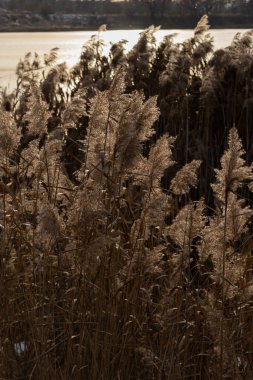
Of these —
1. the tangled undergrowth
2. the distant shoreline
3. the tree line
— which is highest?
the tangled undergrowth

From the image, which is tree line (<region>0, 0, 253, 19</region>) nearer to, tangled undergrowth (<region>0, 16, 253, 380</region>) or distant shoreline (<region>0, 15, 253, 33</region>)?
distant shoreline (<region>0, 15, 253, 33</region>)

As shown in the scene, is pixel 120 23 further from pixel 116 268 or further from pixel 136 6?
pixel 116 268

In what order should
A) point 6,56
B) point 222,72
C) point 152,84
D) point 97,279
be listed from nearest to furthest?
1. point 97,279
2. point 222,72
3. point 152,84
4. point 6,56

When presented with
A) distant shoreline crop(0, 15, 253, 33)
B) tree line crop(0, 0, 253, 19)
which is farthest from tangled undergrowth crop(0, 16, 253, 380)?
distant shoreline crop(0, 15, 253, 33)

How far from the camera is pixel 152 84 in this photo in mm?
6242

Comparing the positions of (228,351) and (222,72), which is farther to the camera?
(222,72)

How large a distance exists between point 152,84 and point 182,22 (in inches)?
1055

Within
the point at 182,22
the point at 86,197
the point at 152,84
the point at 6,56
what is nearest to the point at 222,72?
the point at 152,84

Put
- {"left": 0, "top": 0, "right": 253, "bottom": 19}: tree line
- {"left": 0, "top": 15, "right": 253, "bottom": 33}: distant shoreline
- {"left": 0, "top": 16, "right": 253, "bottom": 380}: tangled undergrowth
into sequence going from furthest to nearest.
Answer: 1. {"left": 0, "top": 15, "right": 253, "bottom": 33}: distant shoreline
2. {"left": 0, "top": 0, "right": 253, "bottom": 19}: tree line
3. {"left": 0, "top": 16, "right": 253, "bottom": 380}: tangled undergrowth

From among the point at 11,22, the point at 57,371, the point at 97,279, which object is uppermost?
the point at 97,279

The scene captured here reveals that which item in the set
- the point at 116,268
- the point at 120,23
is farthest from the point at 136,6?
the point at 116,268

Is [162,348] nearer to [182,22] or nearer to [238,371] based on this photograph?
[238,371]

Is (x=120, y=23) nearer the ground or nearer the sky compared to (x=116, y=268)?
nearer the ground

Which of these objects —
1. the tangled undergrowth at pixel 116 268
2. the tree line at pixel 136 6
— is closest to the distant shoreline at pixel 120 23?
the tree line at pixel 136 6
